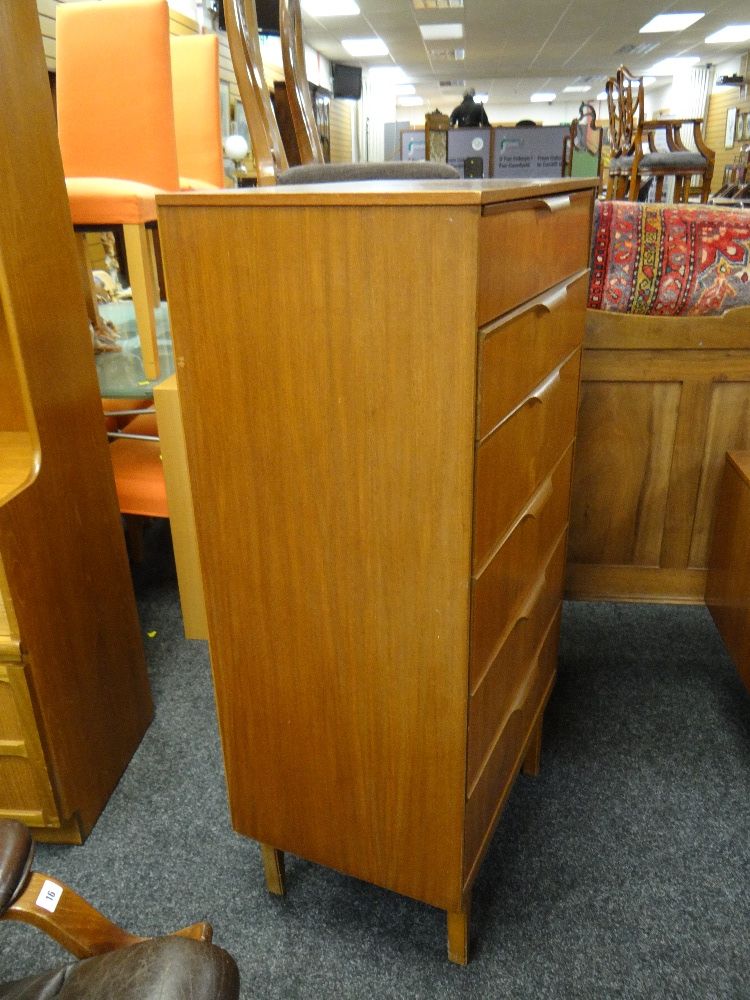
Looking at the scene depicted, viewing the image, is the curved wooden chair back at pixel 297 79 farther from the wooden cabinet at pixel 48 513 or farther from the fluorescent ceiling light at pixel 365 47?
the fluorescent ceiling light at pixel 365 47

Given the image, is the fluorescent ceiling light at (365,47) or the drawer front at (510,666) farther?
the fluorescent ceiling light at (365,47)

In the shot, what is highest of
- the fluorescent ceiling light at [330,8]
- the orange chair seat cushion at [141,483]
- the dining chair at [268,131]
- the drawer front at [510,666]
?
the fluorescent ceiling light at [330,8]

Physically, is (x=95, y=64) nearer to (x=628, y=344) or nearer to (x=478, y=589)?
(x=628, y=344)

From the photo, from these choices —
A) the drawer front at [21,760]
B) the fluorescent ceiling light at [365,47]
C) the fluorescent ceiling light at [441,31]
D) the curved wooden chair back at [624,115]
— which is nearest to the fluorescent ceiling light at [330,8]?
the fluorescent ceiling light at [441,31]

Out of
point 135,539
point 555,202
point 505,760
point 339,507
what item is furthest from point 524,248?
point 135,539

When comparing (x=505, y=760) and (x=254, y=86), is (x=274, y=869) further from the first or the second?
(x=254, y=86)

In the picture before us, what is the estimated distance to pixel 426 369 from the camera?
790 millimetres

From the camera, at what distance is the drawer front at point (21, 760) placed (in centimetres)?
125

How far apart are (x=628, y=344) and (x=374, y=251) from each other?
3.39 ft

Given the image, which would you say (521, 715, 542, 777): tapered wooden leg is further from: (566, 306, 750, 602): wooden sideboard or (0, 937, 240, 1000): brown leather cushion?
(0, 937, 240, 1000): brown leather cushion

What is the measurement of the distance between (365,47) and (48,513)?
12.9 metres


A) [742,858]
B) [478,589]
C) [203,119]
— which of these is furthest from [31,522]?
[203,119]

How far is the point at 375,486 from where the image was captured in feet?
2.88

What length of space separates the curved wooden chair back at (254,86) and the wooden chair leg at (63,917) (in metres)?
1.21
